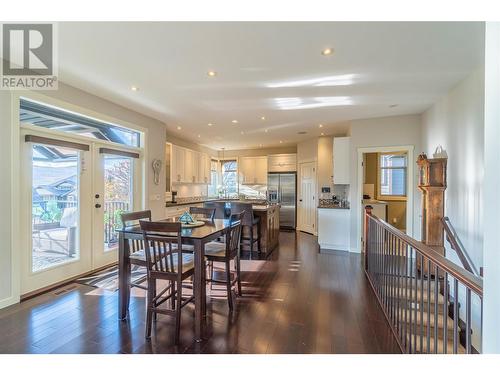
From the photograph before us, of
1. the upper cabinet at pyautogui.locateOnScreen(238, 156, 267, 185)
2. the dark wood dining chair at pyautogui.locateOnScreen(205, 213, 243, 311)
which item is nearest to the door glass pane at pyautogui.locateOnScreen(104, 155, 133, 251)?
the dark wood dining chair at pyautogui.locateOnScreen(205, 213, 243, 311)

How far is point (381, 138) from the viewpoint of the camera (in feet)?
16.0

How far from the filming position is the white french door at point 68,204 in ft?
9.80

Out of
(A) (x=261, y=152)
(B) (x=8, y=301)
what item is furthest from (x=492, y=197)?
(A) (x=261, y=152)

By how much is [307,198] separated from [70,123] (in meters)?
5.70

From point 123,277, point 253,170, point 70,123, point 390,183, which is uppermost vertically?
point 70,123

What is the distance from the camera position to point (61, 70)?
9.36ft

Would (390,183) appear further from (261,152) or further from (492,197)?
(492,197)

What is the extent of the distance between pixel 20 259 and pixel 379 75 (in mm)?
4716

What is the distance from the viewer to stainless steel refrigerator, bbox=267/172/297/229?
24.7 ft

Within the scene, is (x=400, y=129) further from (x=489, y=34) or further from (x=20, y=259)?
(x=20, y=259)

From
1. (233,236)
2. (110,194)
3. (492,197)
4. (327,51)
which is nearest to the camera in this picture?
(492,197)
